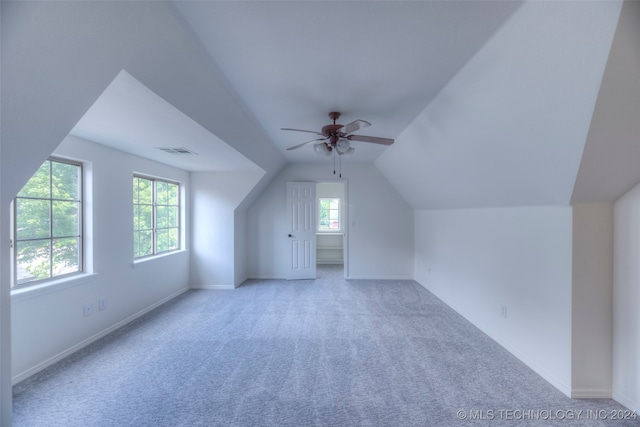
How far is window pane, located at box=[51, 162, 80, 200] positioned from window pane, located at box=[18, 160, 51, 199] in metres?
0.05

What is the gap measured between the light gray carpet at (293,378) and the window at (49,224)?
0.88 metres

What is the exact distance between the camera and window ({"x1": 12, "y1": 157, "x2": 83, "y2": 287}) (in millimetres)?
2309

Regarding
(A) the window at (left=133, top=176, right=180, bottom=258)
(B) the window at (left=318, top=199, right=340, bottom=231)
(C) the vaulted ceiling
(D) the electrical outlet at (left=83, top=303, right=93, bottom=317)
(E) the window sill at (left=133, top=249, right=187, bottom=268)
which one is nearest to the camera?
(C) the vaulted ceiling

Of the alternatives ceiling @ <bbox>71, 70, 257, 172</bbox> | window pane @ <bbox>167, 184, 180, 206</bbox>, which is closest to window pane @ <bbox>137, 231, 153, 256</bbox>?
window pane @ <bbox>167, 184, 180, 206</bbox>

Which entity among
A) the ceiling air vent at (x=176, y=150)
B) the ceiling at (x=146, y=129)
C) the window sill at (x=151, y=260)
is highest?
the ceiling air vent at (x=176, y=150)

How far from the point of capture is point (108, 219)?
308 cm

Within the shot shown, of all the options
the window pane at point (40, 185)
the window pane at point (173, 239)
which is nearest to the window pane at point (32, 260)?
the window pane at point (40, 185)

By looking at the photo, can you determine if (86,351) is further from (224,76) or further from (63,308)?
(224,76)

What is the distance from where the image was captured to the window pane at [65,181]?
259 cm

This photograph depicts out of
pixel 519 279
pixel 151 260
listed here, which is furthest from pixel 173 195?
pixel 519 279

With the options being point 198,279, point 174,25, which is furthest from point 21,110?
point 198,279

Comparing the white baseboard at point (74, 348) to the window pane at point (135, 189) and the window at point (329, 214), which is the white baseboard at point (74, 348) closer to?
the window pane at point (135, 189)

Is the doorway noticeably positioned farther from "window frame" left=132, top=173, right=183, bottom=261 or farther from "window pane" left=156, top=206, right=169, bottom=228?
"window pane" left=156, top=206, right=169, bottom=228

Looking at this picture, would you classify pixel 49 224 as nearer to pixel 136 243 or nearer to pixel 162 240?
pixel 136 243
